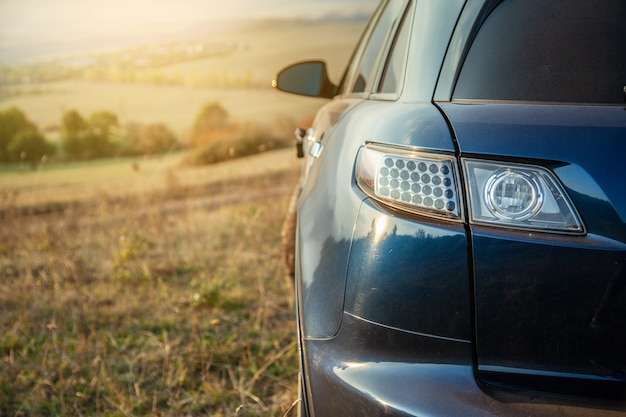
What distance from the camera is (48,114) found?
11.3 meters

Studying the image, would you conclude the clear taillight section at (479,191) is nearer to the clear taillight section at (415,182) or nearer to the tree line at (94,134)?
the clear taillight section at (415,182)

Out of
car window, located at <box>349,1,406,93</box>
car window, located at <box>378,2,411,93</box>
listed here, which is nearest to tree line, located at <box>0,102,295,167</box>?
car window, located at <box>349,1,406,93</box>

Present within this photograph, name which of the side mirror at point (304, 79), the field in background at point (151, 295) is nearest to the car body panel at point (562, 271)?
the field in background at point (151, 295)

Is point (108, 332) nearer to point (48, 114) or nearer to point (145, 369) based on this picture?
point (145, 369)

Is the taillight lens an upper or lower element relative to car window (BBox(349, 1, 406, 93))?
lower

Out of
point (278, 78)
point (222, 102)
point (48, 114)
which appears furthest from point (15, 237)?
point (222, 102)

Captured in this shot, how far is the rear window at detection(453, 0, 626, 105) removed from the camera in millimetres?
1422

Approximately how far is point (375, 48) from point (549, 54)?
118cm

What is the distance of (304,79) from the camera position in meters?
3.30

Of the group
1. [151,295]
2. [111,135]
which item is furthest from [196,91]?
[151,295]

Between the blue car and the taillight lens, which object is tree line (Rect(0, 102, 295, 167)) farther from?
the taillight lens

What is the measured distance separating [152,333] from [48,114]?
893 centimetres

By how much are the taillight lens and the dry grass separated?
1.70 metres

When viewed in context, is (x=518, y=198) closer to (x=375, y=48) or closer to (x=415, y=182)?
(x=415, y=182)
